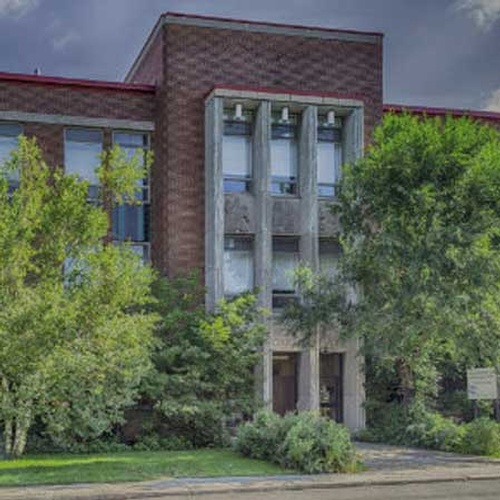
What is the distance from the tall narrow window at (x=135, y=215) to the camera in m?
29.8

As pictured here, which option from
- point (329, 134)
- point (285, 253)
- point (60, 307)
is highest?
point (329, 134)

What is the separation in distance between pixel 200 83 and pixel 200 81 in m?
0.06

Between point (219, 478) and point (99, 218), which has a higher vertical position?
point (99, 218)

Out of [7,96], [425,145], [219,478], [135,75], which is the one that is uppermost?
[135,75]

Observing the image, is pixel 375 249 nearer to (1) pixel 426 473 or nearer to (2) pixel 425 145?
(2) pixel 425 145

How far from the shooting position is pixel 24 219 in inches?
825

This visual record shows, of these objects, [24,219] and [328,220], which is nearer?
[24,219]

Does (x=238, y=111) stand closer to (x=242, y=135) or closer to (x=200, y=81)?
(x=242, y=135)

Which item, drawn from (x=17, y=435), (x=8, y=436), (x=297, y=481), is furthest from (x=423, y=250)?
(x=8, y=436)

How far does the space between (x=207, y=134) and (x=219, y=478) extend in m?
13.4

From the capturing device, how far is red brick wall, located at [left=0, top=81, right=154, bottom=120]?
29.2 metres

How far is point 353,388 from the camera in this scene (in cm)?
2909

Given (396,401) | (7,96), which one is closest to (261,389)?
(396,401)

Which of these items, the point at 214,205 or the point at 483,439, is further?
the point at 214,205
